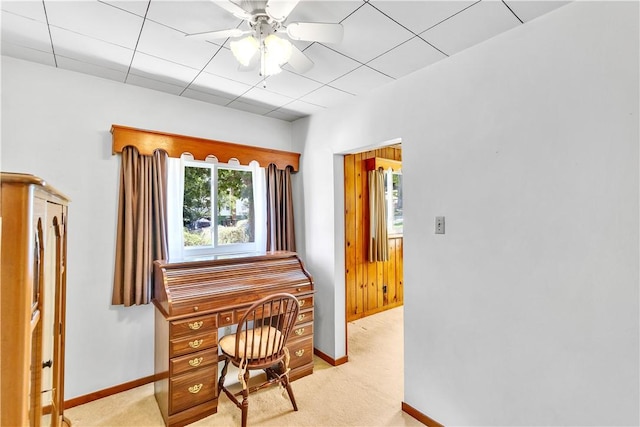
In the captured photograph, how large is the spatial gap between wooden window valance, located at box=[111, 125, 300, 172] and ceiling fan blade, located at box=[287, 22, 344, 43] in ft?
5.18

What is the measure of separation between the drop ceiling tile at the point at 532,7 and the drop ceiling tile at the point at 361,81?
2.95ft

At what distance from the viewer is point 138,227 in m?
2.46

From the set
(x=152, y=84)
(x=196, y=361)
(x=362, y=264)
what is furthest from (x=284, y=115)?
(x=196, y=361)

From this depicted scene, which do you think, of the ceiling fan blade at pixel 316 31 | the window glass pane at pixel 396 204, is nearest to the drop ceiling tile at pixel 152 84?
the ceiling fan blade at pixel 316 31

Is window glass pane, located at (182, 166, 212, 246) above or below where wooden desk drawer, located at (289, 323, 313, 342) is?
above

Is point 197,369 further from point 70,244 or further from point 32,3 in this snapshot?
point 32,3

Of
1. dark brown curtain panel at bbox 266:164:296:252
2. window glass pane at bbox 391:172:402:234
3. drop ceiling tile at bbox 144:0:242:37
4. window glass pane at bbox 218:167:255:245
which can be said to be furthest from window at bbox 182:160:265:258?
window glass pane at bbox 391:172:402:234

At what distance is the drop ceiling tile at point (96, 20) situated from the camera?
156 cm

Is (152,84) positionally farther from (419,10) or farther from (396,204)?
(396,204)

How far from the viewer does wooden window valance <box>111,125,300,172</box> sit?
238 centimetres

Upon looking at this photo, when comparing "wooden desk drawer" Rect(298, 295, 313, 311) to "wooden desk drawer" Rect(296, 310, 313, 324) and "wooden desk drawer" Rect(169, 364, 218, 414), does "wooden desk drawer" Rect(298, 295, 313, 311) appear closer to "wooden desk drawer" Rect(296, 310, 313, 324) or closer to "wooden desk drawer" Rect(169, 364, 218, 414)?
"wooden desk drawer" Rect(296, 310, 313, 324)

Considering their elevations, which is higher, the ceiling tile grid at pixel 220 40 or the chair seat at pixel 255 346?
the ceiling tile grid at pixel 220 40

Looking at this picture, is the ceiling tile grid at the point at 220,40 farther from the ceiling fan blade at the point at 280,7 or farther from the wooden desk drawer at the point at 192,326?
the wooden desk drawer at the point at 192,326

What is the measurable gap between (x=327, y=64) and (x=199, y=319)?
2.03 m
